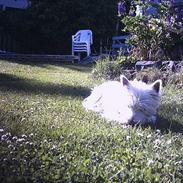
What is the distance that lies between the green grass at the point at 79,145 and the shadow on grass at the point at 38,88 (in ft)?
3.18

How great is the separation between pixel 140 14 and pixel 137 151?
26.7 ft

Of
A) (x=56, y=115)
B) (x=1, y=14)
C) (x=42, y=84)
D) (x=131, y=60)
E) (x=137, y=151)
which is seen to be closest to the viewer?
(x=137, y=151)

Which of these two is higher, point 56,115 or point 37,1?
point 37,1

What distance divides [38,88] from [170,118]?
3.33m

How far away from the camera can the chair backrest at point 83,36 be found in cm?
2106

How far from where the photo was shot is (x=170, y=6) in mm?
12172

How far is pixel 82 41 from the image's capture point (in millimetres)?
21016

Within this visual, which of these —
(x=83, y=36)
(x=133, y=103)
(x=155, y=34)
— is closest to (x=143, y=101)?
(x=133, y=103)

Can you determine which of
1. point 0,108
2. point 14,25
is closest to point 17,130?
point 0,108

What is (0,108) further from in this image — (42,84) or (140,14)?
(140,14)

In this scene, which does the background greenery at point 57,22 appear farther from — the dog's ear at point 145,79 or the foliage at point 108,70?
the dog's ear at point 145,79

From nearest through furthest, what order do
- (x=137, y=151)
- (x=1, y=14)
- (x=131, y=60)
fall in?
(x=137, y=151)
(x=131, y=60)
(x=1, y=14)

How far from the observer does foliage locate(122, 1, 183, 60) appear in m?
11.7

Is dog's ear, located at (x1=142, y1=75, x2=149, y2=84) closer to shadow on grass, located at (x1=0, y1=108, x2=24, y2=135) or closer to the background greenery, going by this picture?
shadow on grass, located at (x1=0, y1=108, x2=24, y2=135)
